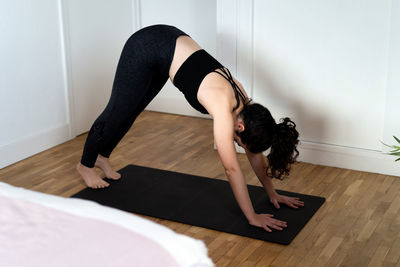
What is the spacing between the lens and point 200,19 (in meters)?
4.22

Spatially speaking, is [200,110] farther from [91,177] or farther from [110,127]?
[91,177]

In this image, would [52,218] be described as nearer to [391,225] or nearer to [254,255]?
[254,255]

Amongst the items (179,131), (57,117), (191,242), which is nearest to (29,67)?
(57,117)

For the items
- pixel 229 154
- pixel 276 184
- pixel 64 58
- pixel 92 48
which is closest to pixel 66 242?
pixel 229 154

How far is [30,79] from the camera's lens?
3.52 m

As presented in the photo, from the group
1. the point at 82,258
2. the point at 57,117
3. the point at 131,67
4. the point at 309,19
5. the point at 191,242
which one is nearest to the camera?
the point at 82,258

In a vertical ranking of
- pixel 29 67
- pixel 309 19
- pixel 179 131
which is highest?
pixel 309 19

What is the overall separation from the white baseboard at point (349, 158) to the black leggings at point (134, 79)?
3.44 ft

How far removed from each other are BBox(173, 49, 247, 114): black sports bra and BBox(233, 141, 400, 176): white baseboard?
0.98 metres

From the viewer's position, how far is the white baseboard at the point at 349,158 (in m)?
3.24

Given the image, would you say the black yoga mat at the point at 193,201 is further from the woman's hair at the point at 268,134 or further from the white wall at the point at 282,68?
the white wall at the point at 282,68

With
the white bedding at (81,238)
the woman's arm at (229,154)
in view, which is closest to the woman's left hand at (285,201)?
the woman's arm at (229,154)

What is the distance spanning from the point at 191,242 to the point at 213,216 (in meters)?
1.34

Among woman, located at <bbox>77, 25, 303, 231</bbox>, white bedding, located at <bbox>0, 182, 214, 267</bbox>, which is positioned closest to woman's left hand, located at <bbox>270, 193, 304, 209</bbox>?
woman, located at <bbox>77, 25, 303, 231</bbox>
